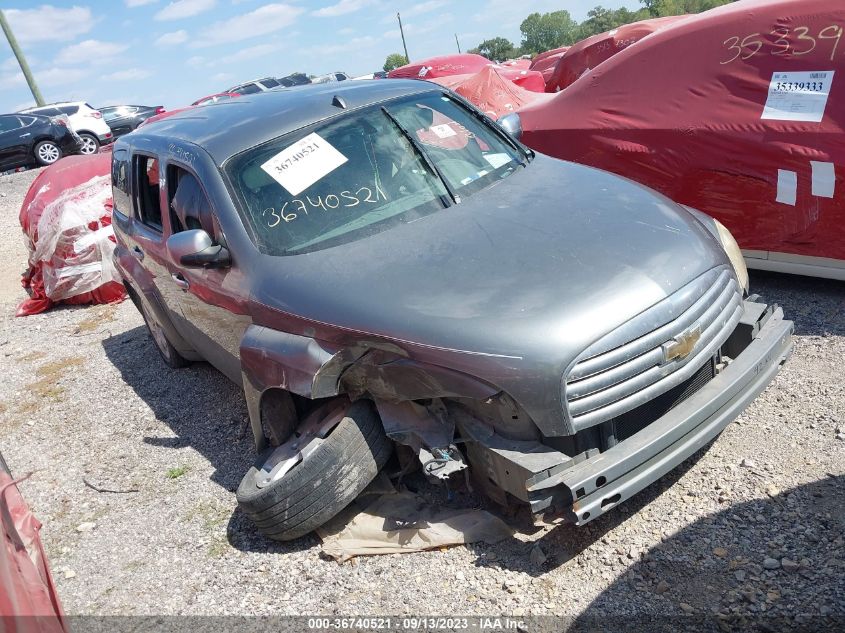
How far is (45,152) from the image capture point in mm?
18141

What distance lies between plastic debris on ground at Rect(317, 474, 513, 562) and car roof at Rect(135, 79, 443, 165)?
1937 millimetres

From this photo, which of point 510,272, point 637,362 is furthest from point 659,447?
point 510,272

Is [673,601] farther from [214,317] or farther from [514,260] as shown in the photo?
[214,317]

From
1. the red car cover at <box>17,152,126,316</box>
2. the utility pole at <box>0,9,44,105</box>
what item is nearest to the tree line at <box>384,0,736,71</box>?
the utility pole at <box>0,9,44,105</box>

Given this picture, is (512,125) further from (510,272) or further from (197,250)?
(197,250)

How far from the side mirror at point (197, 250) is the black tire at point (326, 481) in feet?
3.38

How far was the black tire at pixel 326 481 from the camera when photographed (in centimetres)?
314

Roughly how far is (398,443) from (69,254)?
6.08 metres

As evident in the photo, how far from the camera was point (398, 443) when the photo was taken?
10.8 feet

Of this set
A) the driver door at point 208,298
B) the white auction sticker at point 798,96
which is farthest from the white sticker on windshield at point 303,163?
the white auction sticker at point 798,96

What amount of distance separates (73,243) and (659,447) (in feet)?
23.0

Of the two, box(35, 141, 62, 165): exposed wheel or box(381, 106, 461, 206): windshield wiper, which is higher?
box(381, 106, 461, 206): windshield wiper

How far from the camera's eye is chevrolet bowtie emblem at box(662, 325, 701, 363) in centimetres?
278

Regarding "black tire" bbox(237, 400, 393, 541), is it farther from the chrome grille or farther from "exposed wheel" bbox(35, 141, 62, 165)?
"exposed wheel" bbox(35, 141, 62, 165)
